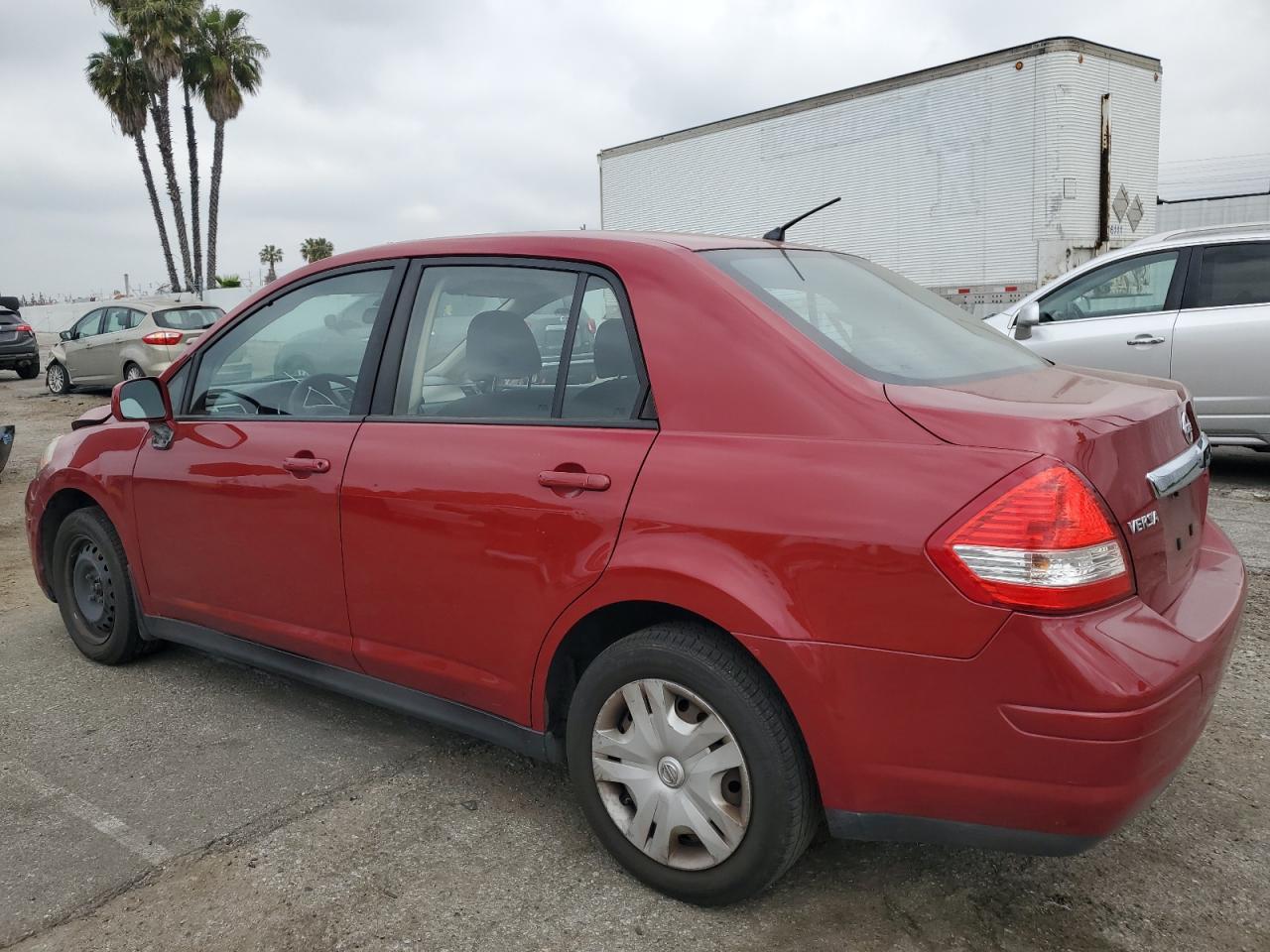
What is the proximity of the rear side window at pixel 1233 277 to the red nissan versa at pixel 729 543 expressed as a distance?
4692mm

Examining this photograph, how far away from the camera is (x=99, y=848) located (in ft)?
9.07

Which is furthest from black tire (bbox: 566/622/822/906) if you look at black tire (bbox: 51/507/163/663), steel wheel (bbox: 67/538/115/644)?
steel wheel (bbox: 67/538/115/644)

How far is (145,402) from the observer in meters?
3.64

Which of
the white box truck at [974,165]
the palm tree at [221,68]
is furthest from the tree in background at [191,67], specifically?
the white box truck at [974,165]

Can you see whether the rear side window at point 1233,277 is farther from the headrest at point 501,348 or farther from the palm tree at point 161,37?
the palm tree at point 161,37

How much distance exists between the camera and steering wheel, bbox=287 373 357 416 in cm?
316

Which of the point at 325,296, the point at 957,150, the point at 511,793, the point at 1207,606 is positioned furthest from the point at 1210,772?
the point at 957,150

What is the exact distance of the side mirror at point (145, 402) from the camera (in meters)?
3.64

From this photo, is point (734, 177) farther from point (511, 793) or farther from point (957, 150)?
point (511, 793)

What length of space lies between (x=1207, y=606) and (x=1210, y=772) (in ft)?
3.27

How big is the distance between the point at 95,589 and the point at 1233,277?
687cm

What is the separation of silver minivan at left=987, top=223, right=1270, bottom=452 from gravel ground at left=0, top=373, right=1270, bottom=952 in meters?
3.74

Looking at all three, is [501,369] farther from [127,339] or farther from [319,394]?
[127,339]

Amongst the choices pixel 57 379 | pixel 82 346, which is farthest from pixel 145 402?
pixel 57 379
